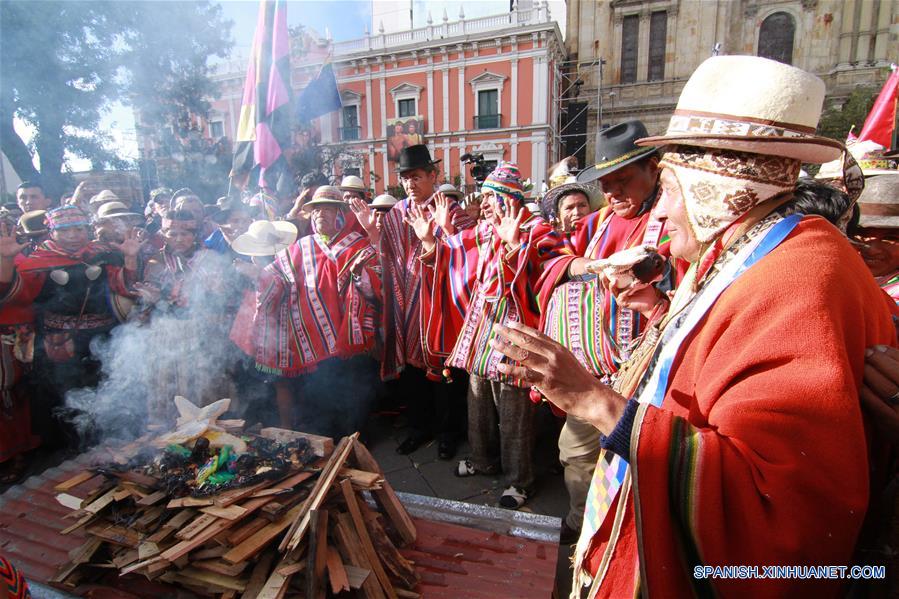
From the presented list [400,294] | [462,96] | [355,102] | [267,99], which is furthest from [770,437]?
[355,102]

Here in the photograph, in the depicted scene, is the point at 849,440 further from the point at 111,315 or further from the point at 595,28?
the point at 595,28

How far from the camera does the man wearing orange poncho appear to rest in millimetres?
939

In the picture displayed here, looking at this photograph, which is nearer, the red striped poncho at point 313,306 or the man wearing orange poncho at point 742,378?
the man wearing orange poncho at point 742,378

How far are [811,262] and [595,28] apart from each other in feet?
125

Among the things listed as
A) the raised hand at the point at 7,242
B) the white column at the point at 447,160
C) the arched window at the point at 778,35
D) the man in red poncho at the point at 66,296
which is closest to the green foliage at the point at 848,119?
the arched window at the point at 778,35

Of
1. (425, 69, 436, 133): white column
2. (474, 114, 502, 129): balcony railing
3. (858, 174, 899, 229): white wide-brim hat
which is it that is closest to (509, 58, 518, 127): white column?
(474, 114, 502, 129): balcony railing

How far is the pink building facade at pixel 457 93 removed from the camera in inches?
1211

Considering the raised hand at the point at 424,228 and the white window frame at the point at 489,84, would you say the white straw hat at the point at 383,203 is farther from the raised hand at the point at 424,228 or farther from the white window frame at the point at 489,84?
the white window frame at the point at 489,84

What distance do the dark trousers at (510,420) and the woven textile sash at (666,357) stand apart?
1802mm

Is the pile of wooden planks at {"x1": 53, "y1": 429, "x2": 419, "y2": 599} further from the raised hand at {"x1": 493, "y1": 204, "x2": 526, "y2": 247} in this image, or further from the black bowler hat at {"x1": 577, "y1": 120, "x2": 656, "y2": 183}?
the black bowler hat at {"x1": 577, "y1": 120, "x2": 656, "y2": 183}

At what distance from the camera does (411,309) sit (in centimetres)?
429

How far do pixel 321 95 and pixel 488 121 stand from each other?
27463 millimetres

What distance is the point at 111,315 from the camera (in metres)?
3.95

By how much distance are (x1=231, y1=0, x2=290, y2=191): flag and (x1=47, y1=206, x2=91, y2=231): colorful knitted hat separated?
183 cm
